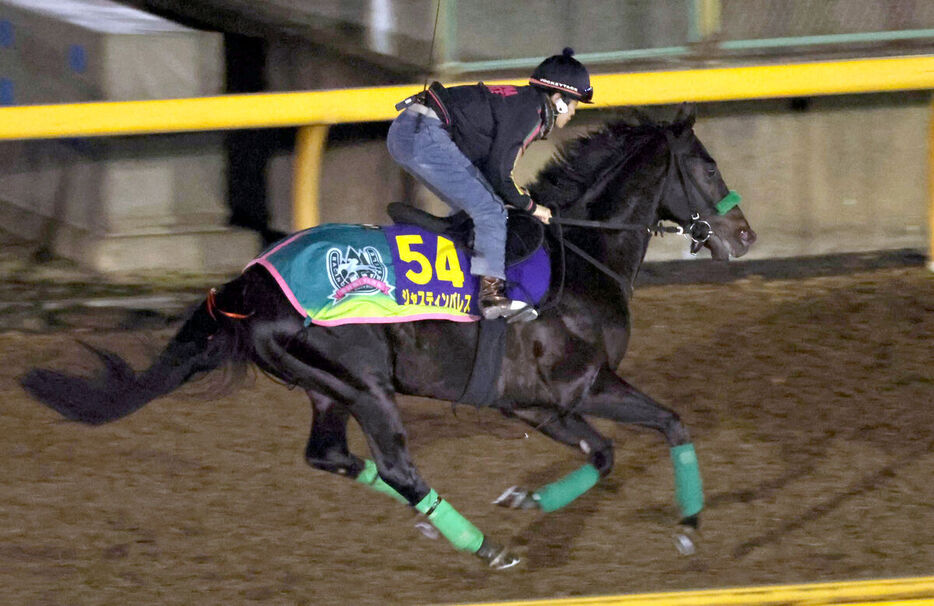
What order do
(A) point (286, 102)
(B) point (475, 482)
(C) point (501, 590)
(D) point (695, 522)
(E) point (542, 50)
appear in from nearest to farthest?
(C) point (501, 590) < (D) point (695, 522) < (B) point (475, 482) < (A) point (286, 102) < (E) point (542, 50)

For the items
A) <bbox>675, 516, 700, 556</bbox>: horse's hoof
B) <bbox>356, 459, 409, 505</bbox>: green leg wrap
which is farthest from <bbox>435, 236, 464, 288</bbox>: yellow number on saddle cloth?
<bbox>675, 516, 700, 556</bbox>: horse's hoof

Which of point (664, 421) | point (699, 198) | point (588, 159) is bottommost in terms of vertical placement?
point (664, 421)

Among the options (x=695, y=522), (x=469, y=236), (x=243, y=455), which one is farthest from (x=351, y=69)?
(x=695, y=522)

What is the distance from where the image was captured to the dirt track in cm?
502

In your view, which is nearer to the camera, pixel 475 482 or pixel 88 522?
pixel 88 522

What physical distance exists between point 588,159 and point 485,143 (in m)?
0.59

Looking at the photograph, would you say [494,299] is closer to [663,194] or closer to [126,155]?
[663,194]

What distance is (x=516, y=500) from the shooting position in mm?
5488

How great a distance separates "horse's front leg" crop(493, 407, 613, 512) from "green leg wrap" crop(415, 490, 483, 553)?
0.50 metres

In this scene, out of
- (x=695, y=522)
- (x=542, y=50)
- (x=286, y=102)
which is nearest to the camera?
(x=695, y=522)

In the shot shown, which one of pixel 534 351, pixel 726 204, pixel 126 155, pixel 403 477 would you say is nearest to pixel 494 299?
pixel 534 351

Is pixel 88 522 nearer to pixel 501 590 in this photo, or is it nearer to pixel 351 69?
pixel 501 590

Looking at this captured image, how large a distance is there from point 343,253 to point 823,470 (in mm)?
2454

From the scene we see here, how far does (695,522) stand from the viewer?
5223 millimetres
